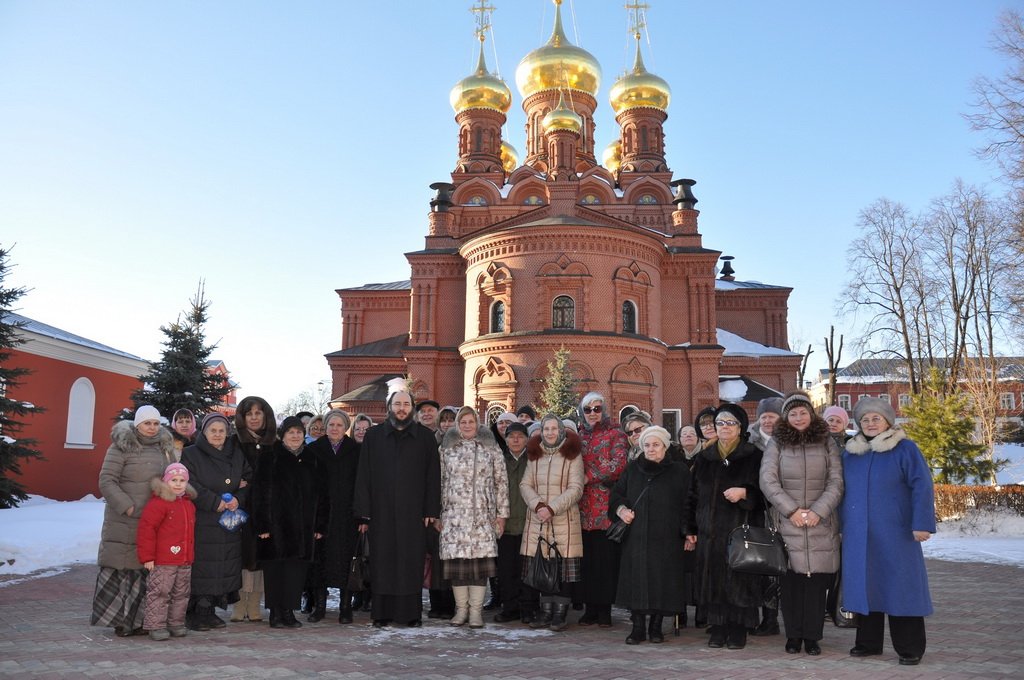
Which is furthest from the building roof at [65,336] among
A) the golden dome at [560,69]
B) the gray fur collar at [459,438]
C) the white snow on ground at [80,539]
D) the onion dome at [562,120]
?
the golden dome at [560,69]

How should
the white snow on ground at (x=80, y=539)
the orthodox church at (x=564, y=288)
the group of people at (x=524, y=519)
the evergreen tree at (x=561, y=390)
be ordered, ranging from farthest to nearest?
the orthodox church at (x=564, y=288)
the evergreen tree at (x=561, y=390)
the white snow on ground at (x=80, y=539)
the group of people at (x=524, y=519)

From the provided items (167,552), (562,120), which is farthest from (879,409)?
(562,120)

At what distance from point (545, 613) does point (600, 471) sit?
4.26 feet

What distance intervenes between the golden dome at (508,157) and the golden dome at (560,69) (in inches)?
151

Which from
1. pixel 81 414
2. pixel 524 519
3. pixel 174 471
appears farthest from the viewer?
pixel 81 414

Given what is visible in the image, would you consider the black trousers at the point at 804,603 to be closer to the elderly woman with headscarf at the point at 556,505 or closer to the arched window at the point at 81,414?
the elderly woman with headscarf at the point at 556,505

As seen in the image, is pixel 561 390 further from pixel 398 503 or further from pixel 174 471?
pixel 174 471

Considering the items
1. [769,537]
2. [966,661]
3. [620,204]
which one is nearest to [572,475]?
[769,537]

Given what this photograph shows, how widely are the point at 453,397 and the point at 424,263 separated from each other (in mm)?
5311

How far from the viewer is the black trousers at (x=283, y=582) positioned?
20.6 feet

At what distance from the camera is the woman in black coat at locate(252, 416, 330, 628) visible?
631cm

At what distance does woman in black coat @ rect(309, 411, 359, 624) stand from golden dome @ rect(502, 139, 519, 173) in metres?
34.3

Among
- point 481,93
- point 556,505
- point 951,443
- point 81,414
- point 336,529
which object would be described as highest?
point 481,93

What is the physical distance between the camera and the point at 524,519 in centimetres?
674
